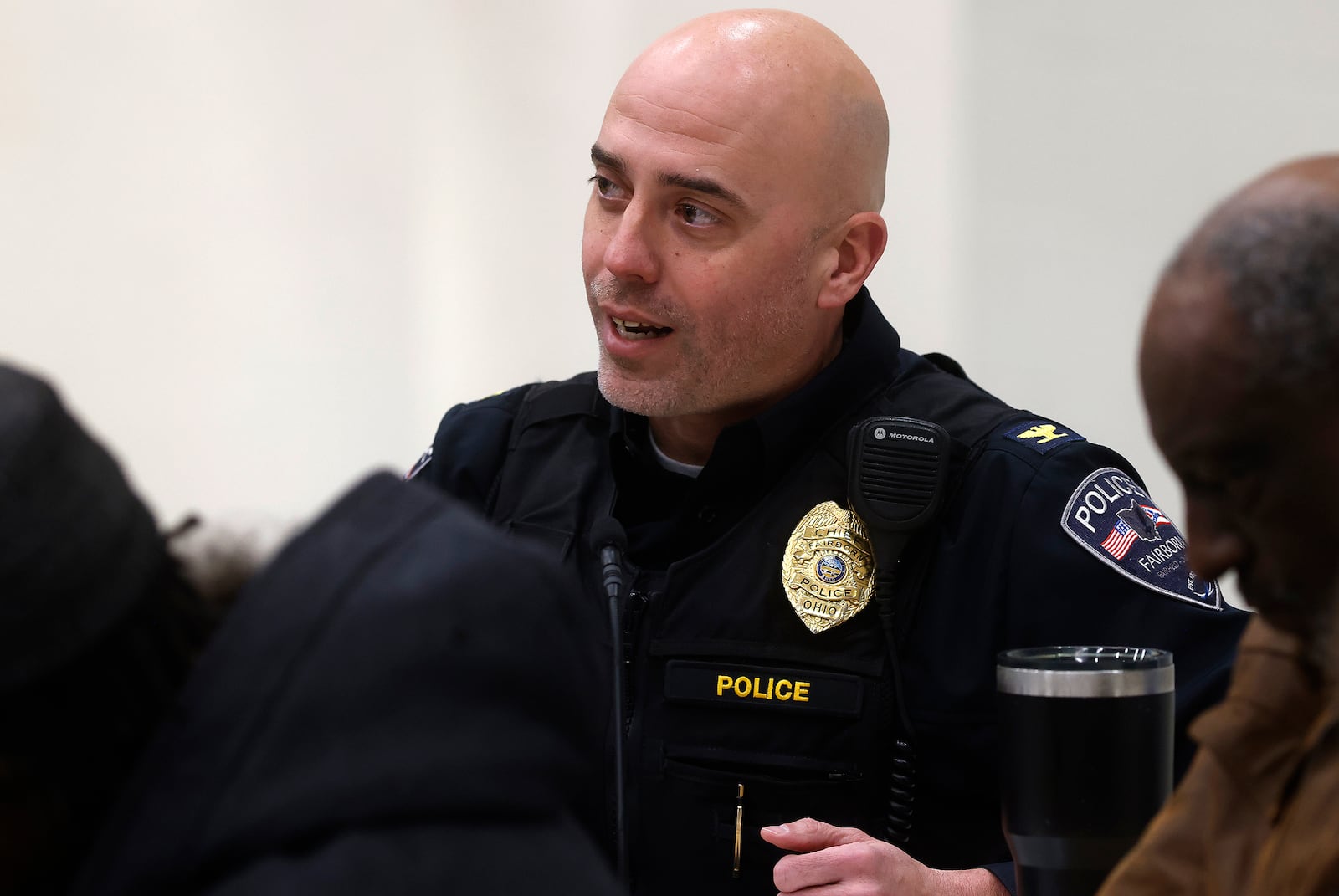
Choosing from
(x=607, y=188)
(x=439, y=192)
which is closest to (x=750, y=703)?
(x=607, y=188)

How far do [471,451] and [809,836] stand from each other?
676mm

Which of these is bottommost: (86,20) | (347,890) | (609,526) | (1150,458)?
(1150,458)

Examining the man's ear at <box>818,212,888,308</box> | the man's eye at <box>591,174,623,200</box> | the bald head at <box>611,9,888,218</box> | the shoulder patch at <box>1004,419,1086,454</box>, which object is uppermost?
the bald head at <box>611,9,888,218</box>

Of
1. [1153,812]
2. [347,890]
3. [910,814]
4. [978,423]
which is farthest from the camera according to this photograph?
[978,423]

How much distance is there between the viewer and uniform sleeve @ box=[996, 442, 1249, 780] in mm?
1351

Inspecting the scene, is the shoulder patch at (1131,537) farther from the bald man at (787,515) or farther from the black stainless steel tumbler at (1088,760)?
the black stainless steel tumbler at (1088,760)

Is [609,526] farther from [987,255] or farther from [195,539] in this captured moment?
[987,255]

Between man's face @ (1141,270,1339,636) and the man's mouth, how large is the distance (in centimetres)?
88

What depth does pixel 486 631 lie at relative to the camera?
67 cm

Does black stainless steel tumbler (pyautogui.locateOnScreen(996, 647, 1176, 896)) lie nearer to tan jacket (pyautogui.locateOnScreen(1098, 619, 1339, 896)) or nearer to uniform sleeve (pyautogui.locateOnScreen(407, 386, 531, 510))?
tan jacket (pyautogui.locateOnScreen(1098, 619, 1339, 896))

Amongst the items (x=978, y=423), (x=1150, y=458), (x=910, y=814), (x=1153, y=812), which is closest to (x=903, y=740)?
(x=910, y=814)

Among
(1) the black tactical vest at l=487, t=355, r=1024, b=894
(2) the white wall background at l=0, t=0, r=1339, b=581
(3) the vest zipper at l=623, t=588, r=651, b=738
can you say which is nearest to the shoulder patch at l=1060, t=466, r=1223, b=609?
(1) the black tactical vest at l=487, t=355, r=1024, b=894

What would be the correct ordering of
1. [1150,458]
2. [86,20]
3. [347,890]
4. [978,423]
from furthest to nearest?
[86,20]
[1150,458]
[978,423]
[347,890]

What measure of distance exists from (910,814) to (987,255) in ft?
4.21
